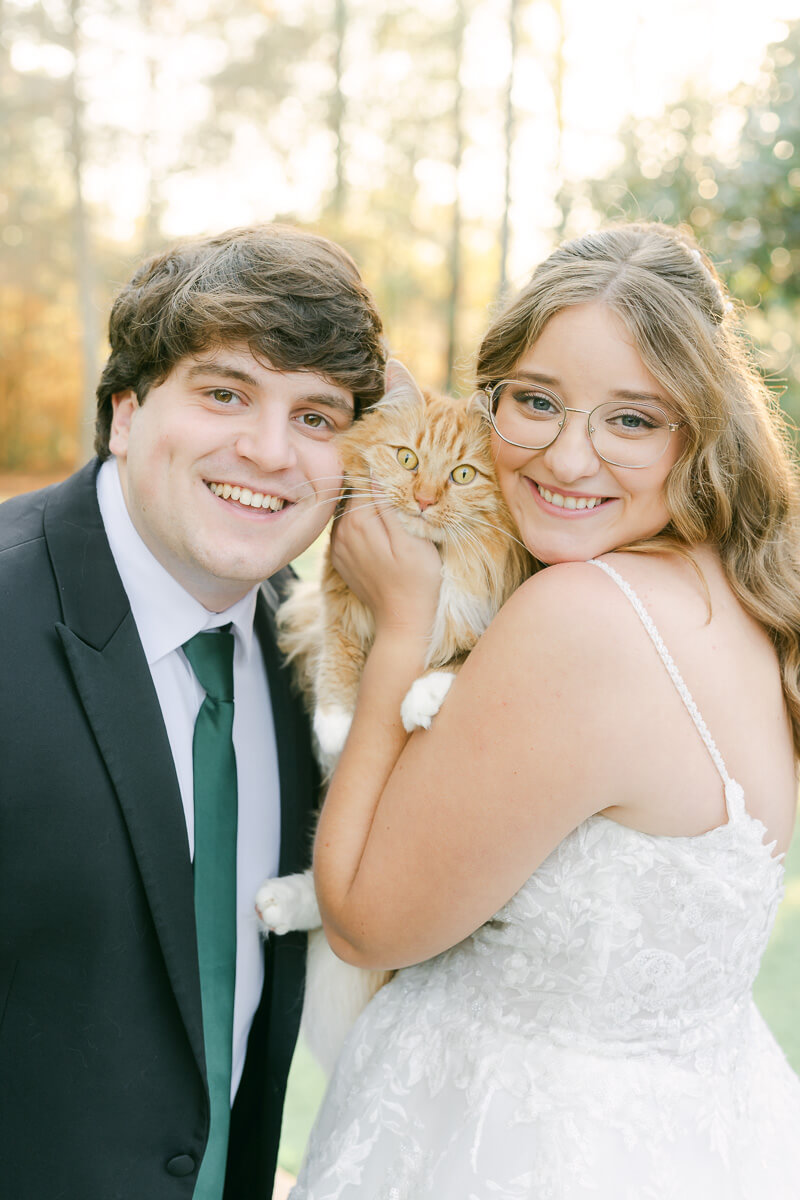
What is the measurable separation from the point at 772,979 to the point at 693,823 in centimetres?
281

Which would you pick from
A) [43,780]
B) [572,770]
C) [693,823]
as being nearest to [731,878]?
[693,823]

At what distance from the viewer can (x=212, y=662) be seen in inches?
71.8

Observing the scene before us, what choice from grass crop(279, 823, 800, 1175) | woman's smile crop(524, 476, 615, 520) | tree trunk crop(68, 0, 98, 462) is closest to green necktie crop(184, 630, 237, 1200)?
woman's smile crop(524, 476, 615, 520)

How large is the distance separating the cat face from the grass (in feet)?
5.74

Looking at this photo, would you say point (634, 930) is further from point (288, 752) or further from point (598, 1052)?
point (288, 752)

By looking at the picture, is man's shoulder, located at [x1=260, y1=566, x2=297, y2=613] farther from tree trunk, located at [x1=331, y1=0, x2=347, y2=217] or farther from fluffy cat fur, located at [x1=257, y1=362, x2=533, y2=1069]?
tree trunk, located at [x1=331, y1=0, x2=347, y2=217]

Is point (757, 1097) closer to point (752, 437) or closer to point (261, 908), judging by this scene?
point (261, 908)

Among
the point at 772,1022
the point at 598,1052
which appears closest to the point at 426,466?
the point at 598,1052

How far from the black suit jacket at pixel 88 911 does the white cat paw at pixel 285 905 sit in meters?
0.27

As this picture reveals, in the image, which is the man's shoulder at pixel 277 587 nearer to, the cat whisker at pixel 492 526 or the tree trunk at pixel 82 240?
the cat whisker at pixel 492 526

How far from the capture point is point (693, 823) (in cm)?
145

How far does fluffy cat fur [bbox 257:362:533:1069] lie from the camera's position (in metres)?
1.91

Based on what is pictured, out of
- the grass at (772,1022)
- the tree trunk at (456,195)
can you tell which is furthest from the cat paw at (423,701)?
the tree trunk at (456,195)

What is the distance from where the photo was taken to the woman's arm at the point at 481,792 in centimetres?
139
